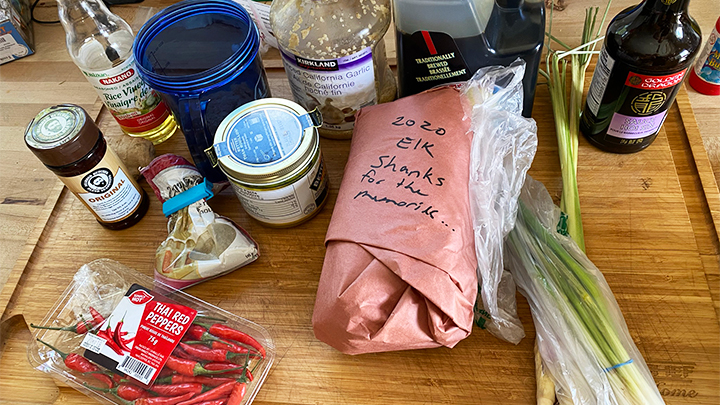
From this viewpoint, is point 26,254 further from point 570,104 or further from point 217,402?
point 570,104

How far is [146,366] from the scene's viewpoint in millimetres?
704

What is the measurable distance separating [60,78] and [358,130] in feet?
2.72

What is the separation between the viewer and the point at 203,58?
822 mm

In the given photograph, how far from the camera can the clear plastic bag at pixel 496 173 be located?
2.37 ft

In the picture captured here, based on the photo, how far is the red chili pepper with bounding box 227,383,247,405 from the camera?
70 cm

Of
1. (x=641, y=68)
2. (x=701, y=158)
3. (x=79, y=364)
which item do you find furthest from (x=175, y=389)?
(x=701, y=158)

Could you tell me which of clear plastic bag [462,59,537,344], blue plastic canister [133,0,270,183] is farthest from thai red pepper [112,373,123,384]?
clear plastic bag [462,59,537,344]

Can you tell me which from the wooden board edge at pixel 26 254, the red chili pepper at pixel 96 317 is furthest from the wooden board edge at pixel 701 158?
the wooden board edge at pixel 26 254

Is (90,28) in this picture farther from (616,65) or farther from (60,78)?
(616,65)

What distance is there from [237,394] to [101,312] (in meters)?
0.24

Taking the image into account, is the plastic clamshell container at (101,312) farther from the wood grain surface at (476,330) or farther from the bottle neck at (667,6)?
the bottle neck at (667,6)

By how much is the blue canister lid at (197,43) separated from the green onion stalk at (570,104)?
1.68 ft

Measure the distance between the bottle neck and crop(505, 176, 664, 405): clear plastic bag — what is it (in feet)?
0.99

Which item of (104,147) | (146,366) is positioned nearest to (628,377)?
(146,366)
